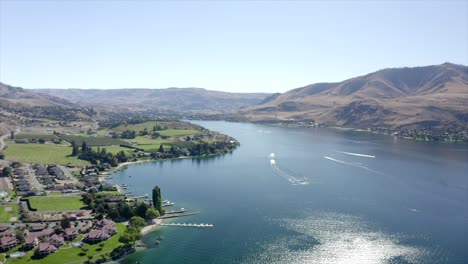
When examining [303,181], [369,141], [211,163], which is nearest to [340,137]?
[369,141]

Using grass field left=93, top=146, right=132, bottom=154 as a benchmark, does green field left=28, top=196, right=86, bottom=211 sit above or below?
below

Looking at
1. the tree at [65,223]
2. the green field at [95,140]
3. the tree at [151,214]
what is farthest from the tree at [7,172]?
the green field at [95,140]

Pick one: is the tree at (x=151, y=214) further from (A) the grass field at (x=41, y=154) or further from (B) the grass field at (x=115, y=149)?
(B) the grass field at (x=115, y=149)

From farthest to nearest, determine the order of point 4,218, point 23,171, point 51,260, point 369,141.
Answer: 1. point 369,141
2. point 23,171
3. point 4,218
4. point 51,260

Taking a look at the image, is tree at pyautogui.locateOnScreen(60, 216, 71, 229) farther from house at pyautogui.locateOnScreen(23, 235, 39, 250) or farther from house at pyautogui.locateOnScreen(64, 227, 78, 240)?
house at pyautogui.locateOnScreen(23, 235, 39, 250)

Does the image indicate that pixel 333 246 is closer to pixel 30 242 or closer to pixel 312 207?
pixel 312 207

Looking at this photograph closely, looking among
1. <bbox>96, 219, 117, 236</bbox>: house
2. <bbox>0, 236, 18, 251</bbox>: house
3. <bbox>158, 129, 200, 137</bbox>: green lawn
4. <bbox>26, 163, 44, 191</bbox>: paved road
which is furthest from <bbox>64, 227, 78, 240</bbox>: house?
<bbox>158, 129, 200, 137</bbox>: green lawn

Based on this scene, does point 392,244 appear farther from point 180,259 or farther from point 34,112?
point 34,112
